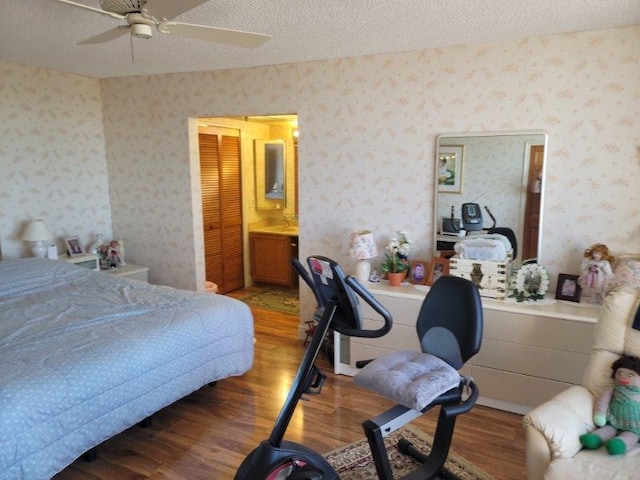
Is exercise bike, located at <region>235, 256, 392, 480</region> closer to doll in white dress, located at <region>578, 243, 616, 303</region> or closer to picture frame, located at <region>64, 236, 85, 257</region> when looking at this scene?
doll in white dress, located at <region>578, 243, 616, 303</region>

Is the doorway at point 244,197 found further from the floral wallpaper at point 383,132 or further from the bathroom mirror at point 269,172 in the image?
the floral wallpaper at point 383,132

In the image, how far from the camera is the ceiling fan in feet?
6.30

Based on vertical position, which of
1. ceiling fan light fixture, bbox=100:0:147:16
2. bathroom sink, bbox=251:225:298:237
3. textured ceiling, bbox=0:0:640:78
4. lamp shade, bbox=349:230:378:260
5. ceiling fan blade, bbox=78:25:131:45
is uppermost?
textured ceiling, bbox=0:0:640:78

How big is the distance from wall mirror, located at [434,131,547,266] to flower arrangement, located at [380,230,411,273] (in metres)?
0.24

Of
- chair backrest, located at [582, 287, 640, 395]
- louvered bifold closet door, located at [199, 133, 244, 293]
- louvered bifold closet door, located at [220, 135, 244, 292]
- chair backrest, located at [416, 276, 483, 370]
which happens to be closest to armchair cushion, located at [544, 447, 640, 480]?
chair backrest, located at [582, 287, 640, 395]

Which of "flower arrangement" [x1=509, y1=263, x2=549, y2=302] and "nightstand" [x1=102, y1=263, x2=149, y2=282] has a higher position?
"flower arrangement" [x1=509, y1=263, x2=549, y2=302]

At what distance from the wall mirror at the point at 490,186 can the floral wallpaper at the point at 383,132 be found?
7 centimetres

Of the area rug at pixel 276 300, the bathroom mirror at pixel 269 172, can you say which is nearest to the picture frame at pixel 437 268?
the area rug at pixel 276 300

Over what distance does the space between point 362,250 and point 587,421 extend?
182 centimetres

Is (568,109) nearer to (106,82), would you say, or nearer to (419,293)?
(419,293)

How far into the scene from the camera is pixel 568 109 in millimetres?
3008

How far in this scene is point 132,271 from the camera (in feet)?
15.0

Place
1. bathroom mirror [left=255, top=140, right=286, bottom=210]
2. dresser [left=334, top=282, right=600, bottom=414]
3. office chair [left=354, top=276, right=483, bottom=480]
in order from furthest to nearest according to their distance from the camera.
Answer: bathroom mirror [left=255, top=140, right=286, bottom=210]
dresser [left=334, top=282, right=600, bottom=414]
office chair [left=354, top=276, right=483, bottom=480]

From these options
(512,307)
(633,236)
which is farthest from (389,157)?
(633,236)
